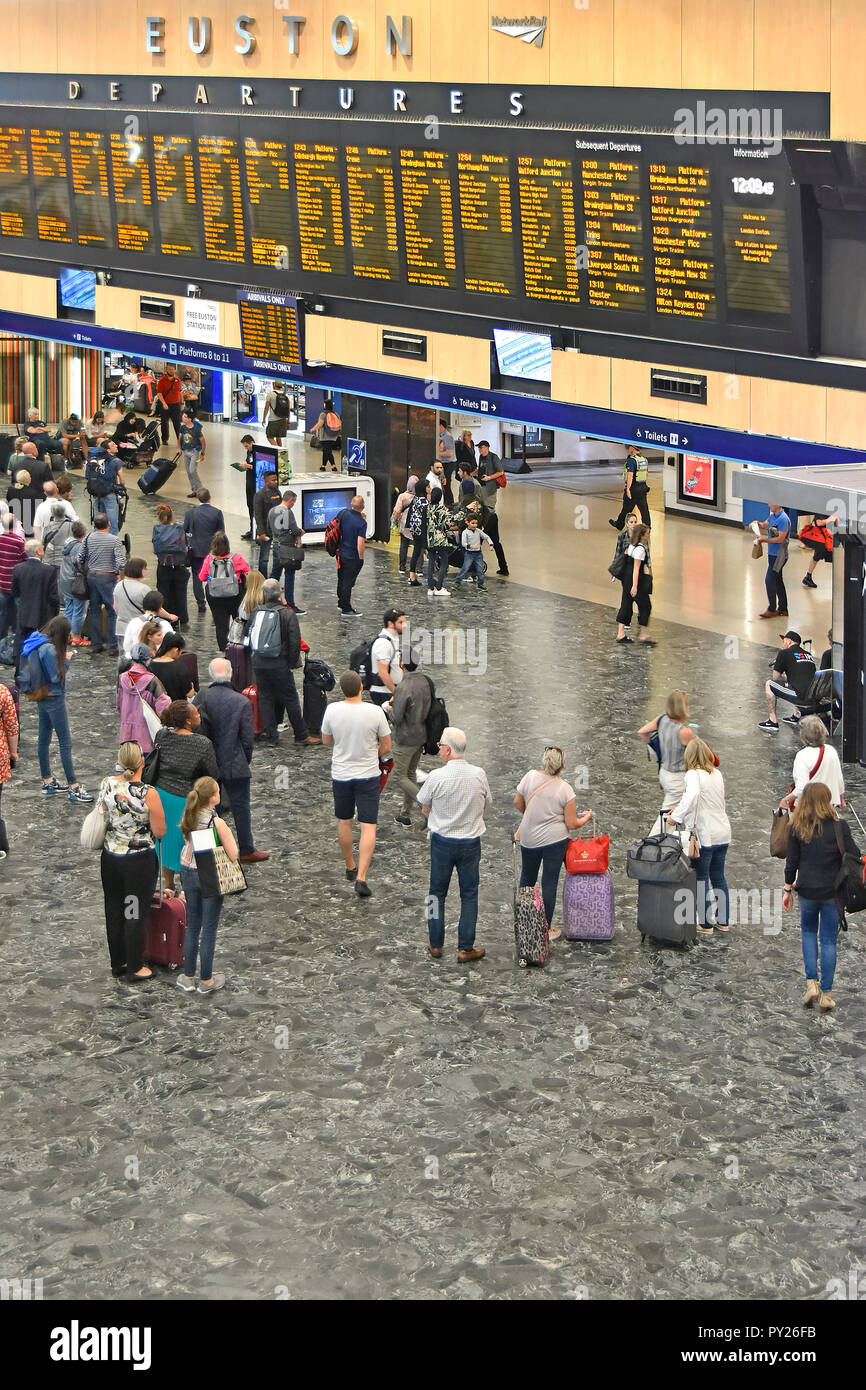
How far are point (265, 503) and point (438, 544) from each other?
2.15m

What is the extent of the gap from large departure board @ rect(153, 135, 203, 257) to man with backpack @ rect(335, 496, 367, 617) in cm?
416

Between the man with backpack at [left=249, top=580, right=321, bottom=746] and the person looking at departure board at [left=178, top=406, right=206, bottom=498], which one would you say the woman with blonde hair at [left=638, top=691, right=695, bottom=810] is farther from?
the person looking at departure board at [left=178, top=406, right=206, bottom=498]

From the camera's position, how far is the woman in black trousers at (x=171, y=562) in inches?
739

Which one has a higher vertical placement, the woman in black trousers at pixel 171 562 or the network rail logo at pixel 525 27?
the network rail logo at pixel 525 27

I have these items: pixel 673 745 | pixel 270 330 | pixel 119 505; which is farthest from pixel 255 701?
pixel 119 505

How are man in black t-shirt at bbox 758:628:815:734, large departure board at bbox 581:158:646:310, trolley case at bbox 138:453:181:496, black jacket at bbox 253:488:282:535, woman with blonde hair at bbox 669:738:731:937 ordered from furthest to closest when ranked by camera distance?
trolley case at bbox 138:453:181:496 < black jacket at bbox 253:488:282:535 < large departure board at bbox 581:158:646:310 < man in black t-shirt at bbox 758:628:815:734 < woman with blonde hair at bbox 669:738:731:937

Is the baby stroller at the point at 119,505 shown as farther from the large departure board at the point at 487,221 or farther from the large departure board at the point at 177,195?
the large departure board at the point at 487,221

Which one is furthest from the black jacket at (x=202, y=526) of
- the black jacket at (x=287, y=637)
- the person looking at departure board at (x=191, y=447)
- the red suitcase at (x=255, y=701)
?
the person looking at departure board at (x=191, y=447)

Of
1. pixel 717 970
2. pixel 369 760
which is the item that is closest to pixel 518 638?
pixel 369 760

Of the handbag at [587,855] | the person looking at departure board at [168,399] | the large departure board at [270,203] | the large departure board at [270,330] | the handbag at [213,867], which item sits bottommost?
the handbag at [587,855]

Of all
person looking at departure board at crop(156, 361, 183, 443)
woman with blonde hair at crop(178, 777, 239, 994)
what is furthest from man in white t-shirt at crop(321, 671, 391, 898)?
person looking at departure board at crop(156, 361, 183, 443)

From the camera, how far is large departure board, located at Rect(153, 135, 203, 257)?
70.2 feet

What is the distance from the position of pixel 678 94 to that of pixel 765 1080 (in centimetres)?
942

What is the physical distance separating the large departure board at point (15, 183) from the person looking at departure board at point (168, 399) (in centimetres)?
782
